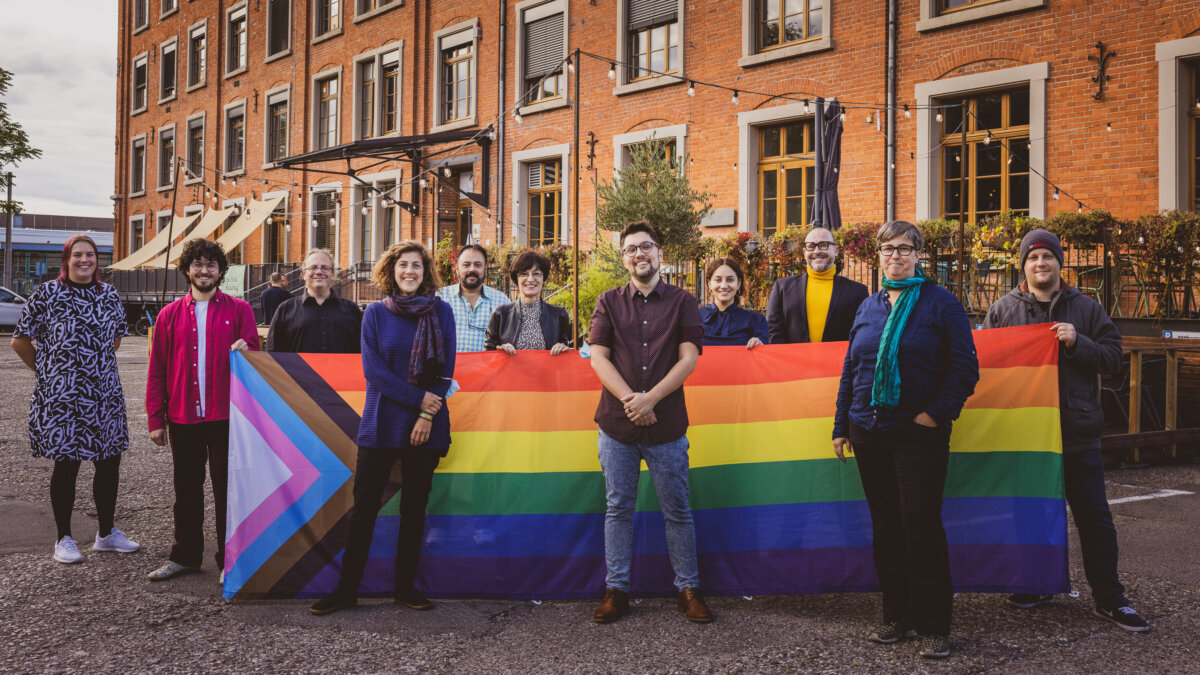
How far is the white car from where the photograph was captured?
3055 cm

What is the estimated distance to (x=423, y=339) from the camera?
15.1ft

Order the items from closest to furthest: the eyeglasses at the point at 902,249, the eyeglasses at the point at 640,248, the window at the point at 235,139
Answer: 1. the eyeglasses at the point at 902,249
2. the eyeglasses at the point at 640,248
3. the window at the point at 235,139

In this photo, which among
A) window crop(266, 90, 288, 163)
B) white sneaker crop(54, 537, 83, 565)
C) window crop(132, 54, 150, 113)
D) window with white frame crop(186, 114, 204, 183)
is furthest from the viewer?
window crop(132, 54, 150, 113)

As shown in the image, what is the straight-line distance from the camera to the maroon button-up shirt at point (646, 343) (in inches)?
175

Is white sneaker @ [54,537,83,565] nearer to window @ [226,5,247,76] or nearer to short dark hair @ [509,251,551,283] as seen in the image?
short dark hair @ [509,251,551,283]

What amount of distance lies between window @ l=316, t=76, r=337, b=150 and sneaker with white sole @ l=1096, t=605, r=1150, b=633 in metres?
24.5

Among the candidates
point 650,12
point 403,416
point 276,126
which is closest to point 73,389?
point 403,416

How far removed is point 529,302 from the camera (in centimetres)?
604

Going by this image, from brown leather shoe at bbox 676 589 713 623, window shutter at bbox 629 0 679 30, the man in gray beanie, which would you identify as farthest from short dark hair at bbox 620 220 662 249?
window shutter at bbox 629 0 679 30

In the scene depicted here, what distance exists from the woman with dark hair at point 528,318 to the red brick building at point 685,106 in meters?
9.23

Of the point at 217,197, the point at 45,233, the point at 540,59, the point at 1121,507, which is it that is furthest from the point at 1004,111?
the point at 45,233

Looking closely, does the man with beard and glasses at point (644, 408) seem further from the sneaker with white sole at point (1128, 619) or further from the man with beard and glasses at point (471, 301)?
the man with beard and glasses at point (471, 301)

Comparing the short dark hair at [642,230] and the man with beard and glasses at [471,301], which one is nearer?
the short dark hair at [642,230]

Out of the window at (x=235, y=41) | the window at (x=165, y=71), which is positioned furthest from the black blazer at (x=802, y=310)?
the window at (x=165, y=71)
